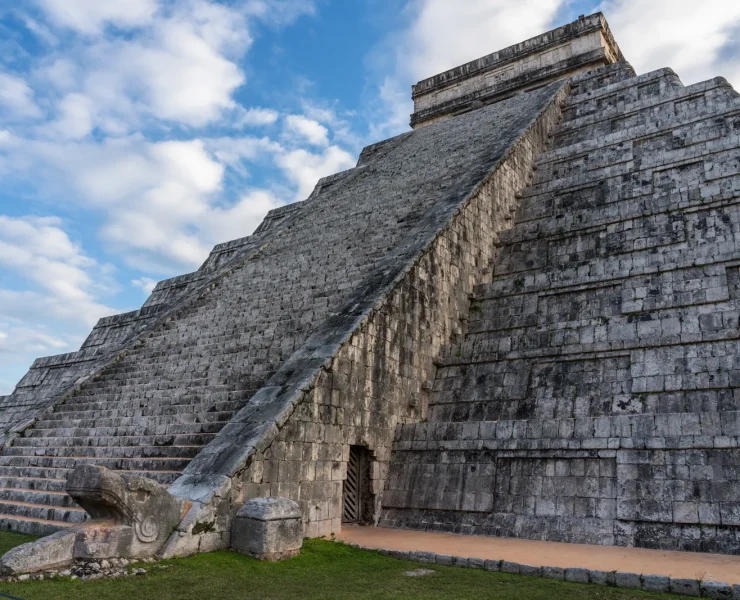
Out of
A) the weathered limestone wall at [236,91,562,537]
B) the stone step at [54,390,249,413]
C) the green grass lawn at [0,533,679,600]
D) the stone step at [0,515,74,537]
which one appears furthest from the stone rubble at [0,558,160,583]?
the stone step at [54,390,249,413]

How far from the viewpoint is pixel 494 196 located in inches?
530

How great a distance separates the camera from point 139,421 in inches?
367

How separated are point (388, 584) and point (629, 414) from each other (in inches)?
166

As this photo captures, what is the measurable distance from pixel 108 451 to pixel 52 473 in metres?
0.85

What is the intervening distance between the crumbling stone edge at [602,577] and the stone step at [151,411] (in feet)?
11.5

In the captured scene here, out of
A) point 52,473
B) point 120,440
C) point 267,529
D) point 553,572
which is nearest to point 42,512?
point 52,473

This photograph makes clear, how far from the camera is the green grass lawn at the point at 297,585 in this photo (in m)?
4.86

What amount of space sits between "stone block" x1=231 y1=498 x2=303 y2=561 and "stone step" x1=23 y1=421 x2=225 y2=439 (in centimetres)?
205

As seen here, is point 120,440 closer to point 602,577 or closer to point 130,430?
point 130,430

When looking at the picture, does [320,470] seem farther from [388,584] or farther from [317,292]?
[317,292]

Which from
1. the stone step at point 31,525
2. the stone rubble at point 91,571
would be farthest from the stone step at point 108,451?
the stone rubble at point 91,571

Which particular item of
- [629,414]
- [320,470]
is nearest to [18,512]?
[320,470]

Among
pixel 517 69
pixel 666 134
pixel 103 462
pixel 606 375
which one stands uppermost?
pixel 517 69

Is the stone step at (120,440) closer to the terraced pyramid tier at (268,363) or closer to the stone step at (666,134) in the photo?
the terraced pyramid tier at (268,363)
